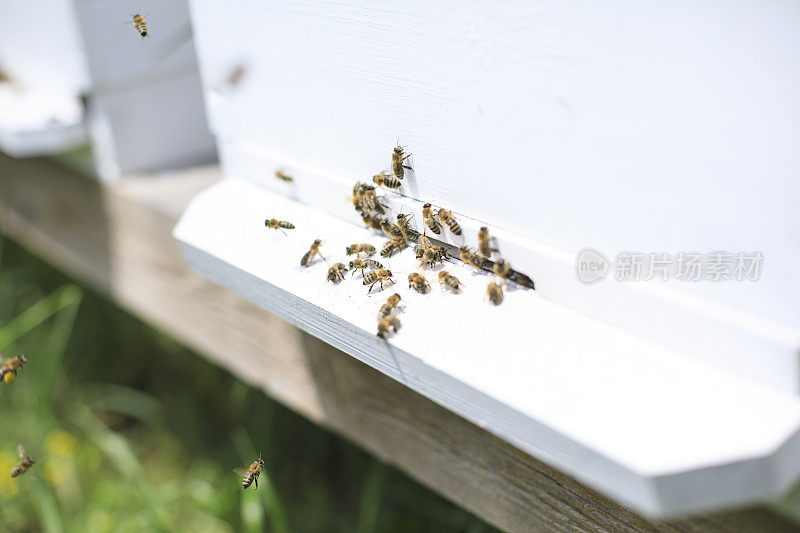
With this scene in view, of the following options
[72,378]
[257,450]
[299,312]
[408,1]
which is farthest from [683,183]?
[72,378]

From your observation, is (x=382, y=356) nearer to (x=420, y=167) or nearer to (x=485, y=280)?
(x=485, y=280)

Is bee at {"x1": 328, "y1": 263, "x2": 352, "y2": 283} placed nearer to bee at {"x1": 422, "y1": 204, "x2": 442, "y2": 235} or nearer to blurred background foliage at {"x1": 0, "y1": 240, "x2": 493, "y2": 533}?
bee at {"x1": 422, "y1": 204, "x2": 442, "y2": 235}

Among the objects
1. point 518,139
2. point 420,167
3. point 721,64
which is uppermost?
point 721,64

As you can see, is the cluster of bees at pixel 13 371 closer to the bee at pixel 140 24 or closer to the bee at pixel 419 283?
the bee at pixel 140 24

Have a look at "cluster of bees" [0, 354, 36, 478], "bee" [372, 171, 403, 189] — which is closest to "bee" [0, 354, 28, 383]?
"cluster of bees" [0, 354, 36, 478]

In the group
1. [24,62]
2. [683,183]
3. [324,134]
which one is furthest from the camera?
[24,62]
